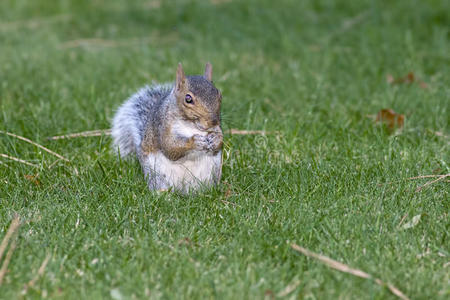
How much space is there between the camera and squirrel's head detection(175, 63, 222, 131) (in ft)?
9.26

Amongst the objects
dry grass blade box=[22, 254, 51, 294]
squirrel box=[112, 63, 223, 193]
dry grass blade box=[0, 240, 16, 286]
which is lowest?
dry grass blade box=[22, 254, 51, 294]

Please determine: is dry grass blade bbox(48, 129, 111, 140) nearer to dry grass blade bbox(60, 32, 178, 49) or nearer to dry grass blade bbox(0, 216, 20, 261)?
dry grass blade bbox(0, 216, 20, 261)

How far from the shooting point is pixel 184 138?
293 cm

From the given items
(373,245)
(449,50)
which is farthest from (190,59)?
(373,245)

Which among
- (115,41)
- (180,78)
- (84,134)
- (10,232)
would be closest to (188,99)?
(180,78)

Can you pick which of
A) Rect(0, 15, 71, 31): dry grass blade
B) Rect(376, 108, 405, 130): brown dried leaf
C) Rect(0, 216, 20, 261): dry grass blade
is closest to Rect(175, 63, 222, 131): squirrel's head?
Rect(0, 216, 20, 261): dry grass blade

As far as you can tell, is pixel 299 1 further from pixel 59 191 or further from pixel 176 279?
pixel 176 279

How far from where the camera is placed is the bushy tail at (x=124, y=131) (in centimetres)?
349

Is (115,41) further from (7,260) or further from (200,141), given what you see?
(7,260)

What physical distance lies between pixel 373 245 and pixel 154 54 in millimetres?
3887

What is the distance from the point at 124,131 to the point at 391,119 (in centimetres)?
167

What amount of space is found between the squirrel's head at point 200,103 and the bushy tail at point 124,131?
2.02 ft

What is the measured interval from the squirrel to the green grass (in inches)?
3.8

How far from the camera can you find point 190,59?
18.6 feet
